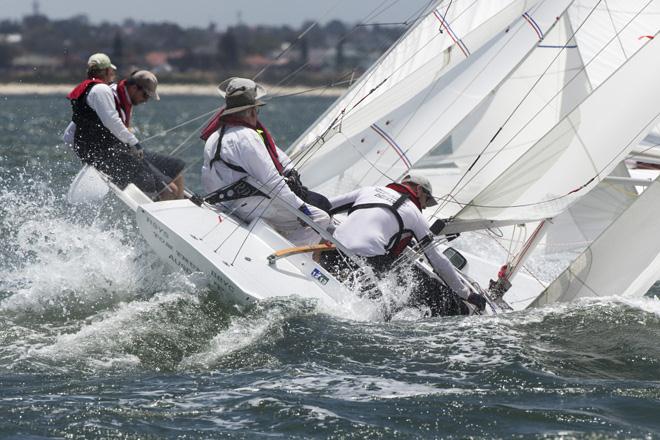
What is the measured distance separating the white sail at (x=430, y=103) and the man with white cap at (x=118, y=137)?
1142 millimetres

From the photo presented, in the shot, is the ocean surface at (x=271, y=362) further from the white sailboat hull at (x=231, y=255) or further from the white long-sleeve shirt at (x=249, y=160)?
the white long-sleeve shirt at (x=249, y=160)

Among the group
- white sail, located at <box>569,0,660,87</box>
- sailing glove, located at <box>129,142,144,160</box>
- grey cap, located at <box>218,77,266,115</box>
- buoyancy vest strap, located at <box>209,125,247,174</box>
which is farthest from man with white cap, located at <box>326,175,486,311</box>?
white sail, located at <box>569,0,660,87</box>

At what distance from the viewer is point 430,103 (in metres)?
7.81

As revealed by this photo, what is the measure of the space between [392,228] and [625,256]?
1392 mm

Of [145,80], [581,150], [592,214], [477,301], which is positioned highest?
[145,80]

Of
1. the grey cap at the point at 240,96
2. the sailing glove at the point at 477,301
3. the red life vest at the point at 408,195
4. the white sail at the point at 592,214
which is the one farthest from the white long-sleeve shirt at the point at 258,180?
the white sail at the point at 592,214

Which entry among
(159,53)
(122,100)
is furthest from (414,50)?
(159,53)

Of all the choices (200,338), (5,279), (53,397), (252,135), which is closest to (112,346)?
(200,338)

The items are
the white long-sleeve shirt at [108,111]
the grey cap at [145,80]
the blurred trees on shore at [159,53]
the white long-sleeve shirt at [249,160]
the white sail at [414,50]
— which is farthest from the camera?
the blurred trees on shore at [159,53]

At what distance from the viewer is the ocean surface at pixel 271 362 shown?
4902mm

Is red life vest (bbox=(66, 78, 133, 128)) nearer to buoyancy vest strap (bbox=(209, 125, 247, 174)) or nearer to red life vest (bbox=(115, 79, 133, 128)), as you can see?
red life vest (bbox=(115, 79, 133, 128))

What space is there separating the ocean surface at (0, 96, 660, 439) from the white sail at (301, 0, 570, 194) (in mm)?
1545

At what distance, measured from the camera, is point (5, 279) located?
780 centimetres

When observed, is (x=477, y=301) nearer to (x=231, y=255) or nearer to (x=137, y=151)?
(x=231, y=255)
